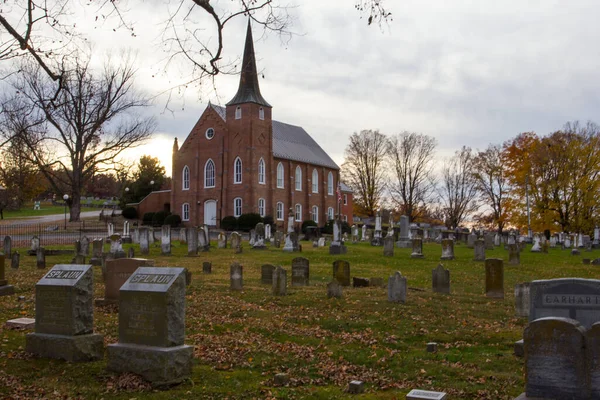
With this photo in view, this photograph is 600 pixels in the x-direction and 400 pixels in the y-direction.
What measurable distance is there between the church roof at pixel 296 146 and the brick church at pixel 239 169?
162 millimetres

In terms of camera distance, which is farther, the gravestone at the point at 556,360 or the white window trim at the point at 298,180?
the white window trim at the point at 298,180

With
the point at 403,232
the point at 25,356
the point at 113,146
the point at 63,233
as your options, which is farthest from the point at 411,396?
the point at 113,146

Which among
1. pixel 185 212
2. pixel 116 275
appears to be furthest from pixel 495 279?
pixel 185 212

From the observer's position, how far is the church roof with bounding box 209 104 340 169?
207ft

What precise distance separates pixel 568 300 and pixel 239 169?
5040 cm

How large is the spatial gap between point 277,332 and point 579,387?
18.7 ft

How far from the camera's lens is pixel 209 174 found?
60.2 meters

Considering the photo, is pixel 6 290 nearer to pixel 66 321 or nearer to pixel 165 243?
pixel 66 321

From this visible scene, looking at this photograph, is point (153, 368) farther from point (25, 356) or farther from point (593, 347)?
point (593, 347)

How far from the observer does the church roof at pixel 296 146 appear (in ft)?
207

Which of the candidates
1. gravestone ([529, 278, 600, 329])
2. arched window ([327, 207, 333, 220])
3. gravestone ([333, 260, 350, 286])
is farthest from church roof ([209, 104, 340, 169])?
gravestone ([529, 278, 600, 329])

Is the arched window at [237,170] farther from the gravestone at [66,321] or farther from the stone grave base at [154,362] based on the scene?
the stone grave base at [154,362]

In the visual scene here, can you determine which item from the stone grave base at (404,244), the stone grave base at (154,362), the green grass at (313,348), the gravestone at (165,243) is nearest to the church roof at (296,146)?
the stone grave base at (404,244)

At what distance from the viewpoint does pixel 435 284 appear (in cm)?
1633
